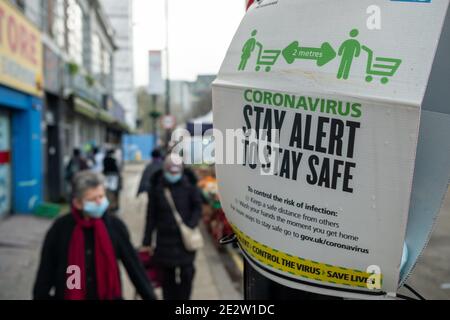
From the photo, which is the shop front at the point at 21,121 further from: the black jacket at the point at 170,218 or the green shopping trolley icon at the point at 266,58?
the green shopping trolley icon at the point at 266,58

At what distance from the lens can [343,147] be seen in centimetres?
102

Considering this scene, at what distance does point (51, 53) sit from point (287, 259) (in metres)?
12.5

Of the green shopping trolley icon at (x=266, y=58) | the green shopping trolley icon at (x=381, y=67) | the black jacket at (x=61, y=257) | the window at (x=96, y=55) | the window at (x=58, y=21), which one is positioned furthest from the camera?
the window at (x=96, y=55)

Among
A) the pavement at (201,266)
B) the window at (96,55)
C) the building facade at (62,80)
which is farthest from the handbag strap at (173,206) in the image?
the window at (96,55)

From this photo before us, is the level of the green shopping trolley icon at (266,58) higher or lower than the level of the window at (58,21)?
lower

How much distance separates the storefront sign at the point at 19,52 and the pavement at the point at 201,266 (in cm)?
296

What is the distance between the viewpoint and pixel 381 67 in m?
0.94

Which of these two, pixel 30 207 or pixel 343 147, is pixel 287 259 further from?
pixel 30 207

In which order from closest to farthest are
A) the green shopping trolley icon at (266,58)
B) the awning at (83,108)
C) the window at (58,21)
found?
the green shopping trolley icon at (266,58), the window at (58,21), the awning at (83,108)

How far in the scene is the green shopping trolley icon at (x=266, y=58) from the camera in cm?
112

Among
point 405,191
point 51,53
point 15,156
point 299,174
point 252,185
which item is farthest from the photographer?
point 51,53

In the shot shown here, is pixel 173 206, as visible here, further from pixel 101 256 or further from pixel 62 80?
pixel 62 80

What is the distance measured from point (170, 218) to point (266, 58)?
3805mm
